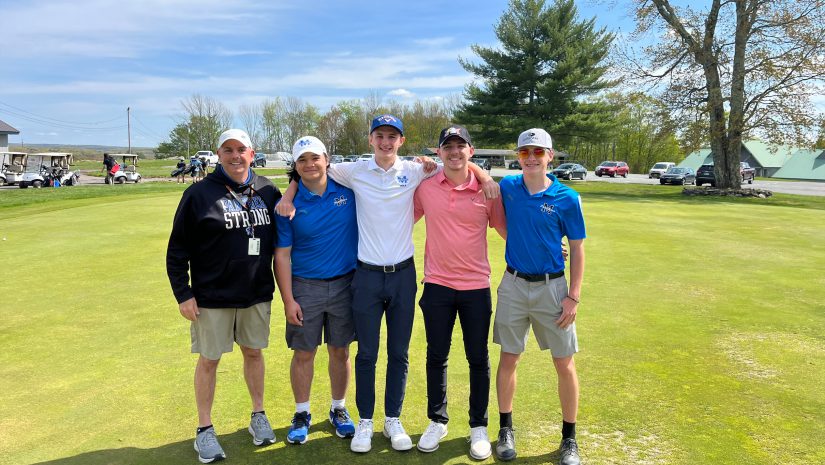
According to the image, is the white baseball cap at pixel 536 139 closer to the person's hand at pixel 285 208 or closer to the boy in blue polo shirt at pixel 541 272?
the boy in blue polo shirt at pixel 541 272

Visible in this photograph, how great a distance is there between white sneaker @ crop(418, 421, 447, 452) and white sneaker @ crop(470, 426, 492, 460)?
0.64 ft

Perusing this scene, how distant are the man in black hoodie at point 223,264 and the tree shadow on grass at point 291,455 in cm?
9

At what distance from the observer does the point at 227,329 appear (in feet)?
11.7

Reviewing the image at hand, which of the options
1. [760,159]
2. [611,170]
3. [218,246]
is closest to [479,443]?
[218,246]

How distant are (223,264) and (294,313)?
0.55 meters

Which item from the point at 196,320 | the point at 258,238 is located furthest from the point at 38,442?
the point at 258,238

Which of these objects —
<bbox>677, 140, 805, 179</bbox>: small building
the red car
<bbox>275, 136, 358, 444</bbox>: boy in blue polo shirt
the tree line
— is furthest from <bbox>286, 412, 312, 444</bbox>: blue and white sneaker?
<bbox>677, 140, 805, 179</bbox>: small building

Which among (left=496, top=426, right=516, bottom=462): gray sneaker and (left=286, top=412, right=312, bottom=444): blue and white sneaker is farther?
(left=286, top=412, right=312, bottom=444): blue and white sneaker

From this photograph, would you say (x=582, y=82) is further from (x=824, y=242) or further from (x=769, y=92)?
(x=824, y=242)

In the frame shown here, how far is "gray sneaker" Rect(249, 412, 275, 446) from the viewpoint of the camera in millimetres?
3467

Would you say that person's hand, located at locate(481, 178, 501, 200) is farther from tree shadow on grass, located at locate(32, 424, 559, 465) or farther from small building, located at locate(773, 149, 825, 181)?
small building, located at locate(773, 149, 825, 181)

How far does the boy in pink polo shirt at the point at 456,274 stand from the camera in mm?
3484

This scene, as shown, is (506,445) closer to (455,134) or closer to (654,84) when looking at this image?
(455,134)

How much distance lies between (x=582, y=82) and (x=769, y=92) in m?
14.1
